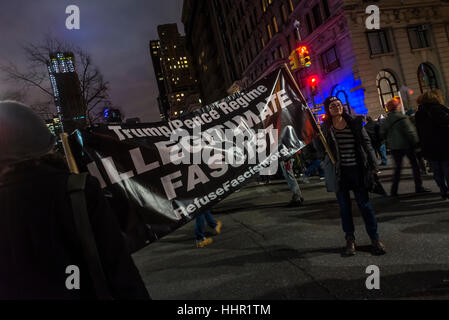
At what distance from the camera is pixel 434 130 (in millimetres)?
5316

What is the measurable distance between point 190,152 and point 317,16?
26.7 m

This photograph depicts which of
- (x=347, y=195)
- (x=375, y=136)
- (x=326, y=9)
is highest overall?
(x=326, y=9)

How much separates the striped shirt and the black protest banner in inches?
16.9

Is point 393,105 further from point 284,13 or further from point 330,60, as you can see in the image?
point 284,13

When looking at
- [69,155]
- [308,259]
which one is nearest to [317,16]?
[308,259]

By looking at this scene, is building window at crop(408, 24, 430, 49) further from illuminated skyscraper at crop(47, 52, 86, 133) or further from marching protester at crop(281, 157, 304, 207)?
illuminated skyscraper at crop(47, 52, 86, 133)

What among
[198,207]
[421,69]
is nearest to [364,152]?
[198,207]

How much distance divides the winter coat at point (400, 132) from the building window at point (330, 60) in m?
20.0

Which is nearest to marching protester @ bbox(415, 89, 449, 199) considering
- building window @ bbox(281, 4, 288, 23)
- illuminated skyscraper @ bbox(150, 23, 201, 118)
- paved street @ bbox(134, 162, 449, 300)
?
paved street @ bbox(134, 162, 449, 300)

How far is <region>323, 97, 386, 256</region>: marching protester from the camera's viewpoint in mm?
4301

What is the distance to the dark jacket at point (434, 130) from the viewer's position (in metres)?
5.20

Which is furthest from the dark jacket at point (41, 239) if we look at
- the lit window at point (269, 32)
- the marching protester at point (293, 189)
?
the lit window at point (269, 32)

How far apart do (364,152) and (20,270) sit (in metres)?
4.16

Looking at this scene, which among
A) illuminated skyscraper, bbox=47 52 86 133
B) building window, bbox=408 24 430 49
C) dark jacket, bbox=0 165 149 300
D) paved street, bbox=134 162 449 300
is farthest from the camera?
building window, bbox=408 24 430 49
